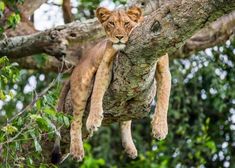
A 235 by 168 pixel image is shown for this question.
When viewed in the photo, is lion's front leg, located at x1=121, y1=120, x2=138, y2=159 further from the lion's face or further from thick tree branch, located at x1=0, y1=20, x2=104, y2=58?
the lion's face

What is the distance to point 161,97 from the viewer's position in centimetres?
433

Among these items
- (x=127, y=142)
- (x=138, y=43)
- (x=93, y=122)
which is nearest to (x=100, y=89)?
(x=93, y=122)

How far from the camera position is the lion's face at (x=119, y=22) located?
13.4 feet

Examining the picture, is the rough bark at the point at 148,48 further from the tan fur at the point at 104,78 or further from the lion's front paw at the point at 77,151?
the lion's front paw at the point at 77,151

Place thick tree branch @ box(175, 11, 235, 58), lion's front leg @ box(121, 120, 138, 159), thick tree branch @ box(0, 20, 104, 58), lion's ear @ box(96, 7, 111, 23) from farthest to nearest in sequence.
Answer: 1. thick tree branch @ box(175, 11, 235, 58)
2. thick tree branch @ box(0, 20, 104, 58)
3. lion's front leg @ box(121, 120, 138, 159)
4. lion's ear @ box(96, 7, 111, 23)

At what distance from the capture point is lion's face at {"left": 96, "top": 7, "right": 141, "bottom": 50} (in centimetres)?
408

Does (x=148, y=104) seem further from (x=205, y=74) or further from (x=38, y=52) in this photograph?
(x=205, y=74)

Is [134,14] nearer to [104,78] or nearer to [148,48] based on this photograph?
[104,78]

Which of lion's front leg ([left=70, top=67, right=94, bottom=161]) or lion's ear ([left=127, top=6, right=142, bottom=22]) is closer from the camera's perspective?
lion's ear ([left=127, top=6, right=142, bottom=22])

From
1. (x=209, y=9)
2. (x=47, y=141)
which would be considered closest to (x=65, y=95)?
(x=47, y=141)

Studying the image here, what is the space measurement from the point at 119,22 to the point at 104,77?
0.33 meters

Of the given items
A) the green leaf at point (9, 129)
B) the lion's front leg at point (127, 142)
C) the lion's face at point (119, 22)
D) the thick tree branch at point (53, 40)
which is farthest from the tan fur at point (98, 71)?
the thick tree branch at point (53, 40)

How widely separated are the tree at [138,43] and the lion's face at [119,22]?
0.12 metres

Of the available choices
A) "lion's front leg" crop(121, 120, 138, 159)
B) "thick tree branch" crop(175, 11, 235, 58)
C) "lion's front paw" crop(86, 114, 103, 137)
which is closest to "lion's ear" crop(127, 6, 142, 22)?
"lion's front paw" crop(86, 114, 103, 137)
